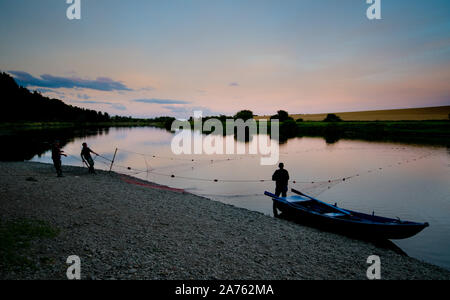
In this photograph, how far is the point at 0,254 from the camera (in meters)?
7.22

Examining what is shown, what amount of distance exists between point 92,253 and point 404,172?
1478 inches

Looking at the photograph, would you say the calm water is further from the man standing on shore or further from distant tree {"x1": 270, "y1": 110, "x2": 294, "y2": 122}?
distant tree {"x1": 270, "y1": 110, "x2": 294, "y2": 122}

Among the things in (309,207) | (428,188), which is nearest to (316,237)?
(309,207)

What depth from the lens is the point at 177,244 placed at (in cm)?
933

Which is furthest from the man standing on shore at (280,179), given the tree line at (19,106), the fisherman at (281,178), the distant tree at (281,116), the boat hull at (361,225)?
the distant tree at (281,116)

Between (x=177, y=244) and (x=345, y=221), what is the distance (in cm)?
825

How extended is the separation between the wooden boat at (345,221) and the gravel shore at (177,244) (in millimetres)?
517

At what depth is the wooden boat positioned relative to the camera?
35.0 ft

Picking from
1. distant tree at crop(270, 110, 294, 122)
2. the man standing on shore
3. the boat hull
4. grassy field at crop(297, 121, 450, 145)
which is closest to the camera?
the boat hull

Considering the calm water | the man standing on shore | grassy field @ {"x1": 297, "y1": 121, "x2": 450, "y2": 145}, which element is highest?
grassy field @ {"x1": 297, "y1": 121, "x2": 450, "y2": 145}

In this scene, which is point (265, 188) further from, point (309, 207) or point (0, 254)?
point (0, 254)

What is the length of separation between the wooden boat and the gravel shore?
20.4 inches

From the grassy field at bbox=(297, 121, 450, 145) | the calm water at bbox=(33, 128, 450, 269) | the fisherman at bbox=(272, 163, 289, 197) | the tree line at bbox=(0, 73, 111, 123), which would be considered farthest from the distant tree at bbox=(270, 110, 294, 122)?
the fisherman at bbox=(272, 163, 289, 197)
